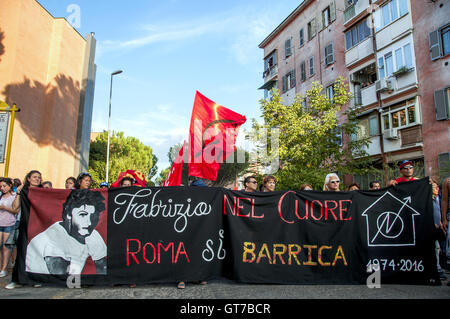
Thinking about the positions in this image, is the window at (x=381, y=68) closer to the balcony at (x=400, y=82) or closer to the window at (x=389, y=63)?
the window at (x=389, y=63)

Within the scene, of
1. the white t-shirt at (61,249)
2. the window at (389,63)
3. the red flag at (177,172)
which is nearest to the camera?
the white t-shirt at (61,249)

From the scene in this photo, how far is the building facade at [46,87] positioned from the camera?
58.2 feet

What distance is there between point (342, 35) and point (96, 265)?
899 inches

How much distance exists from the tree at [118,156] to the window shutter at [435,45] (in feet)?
89.6

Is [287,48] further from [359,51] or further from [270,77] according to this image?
[359,51]

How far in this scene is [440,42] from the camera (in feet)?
55.5

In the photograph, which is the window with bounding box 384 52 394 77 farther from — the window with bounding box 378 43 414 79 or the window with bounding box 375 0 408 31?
the window with bounding box 375 0 408 31

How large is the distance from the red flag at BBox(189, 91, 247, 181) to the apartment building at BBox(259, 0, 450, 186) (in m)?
8.60

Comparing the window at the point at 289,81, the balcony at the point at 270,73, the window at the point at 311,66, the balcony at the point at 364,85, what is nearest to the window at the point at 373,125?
the balcony at the point at 364,85

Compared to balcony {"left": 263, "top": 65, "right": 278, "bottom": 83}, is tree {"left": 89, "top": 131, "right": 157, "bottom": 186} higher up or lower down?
lower down

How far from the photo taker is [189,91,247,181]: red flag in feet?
25.7

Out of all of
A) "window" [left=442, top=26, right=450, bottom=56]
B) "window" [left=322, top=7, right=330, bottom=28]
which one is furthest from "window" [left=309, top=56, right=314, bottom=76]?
"window" [left=442, top=26, right=450, bottom=56]

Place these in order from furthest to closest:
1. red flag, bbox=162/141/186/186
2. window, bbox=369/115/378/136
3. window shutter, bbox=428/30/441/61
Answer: window, bbox=369/115/378/136
window shutter, bbox=428/30/441/61
red flag, bbox=162/141/186/186

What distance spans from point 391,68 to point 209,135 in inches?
616
